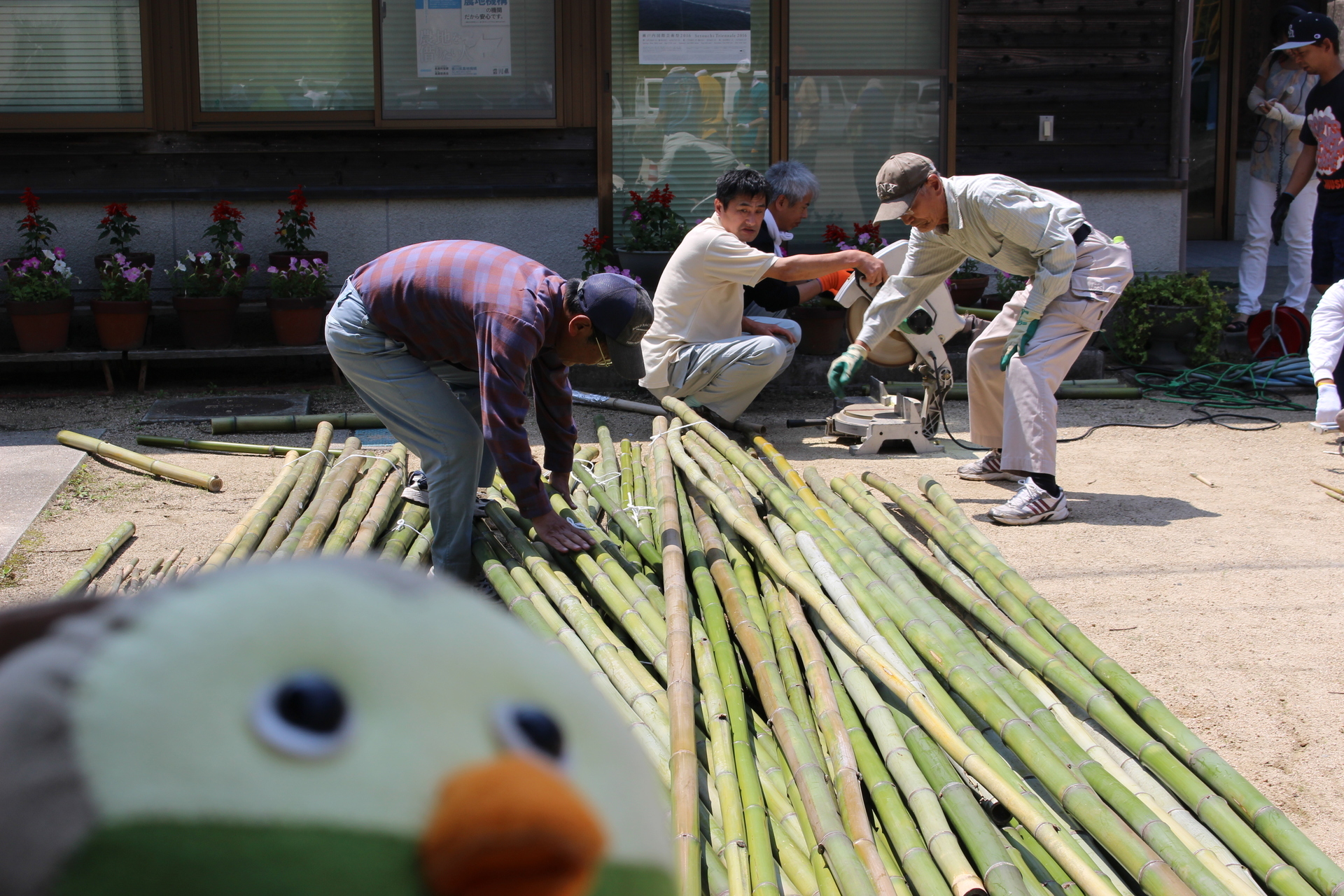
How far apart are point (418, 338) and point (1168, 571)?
2411mm

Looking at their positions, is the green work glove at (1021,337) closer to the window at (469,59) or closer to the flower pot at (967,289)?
the flower pot at (967,289)

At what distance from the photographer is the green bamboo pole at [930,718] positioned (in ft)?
5.96

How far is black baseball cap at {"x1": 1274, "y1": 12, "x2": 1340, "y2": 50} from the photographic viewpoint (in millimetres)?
5547

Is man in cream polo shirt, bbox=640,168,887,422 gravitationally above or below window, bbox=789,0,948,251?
below

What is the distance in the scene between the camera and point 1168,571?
3.65 metres

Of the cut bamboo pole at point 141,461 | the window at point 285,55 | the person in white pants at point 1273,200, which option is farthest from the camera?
the person in white pants at point 1273,200

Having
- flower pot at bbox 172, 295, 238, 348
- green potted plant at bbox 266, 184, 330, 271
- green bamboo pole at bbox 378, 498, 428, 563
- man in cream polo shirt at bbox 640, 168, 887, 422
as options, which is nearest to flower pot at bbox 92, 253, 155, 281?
flower pot at bbox 172, 295, 238, 348

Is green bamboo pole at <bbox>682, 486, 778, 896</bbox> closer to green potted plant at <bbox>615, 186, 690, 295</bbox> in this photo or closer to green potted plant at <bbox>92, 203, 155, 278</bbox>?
green potted plant at <bbox>615, 186, 690, 295</bbox>

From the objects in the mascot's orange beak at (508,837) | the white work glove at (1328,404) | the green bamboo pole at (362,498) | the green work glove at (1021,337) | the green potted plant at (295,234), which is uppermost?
the green potted plant at (295,234)

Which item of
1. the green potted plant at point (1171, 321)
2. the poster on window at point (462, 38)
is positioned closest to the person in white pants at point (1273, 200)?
the green potted plant at point (1171, 321)

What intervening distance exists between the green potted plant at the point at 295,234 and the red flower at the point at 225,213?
23 cm

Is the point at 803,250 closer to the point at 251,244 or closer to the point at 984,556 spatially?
the point at 251,244

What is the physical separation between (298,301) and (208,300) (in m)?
0.48

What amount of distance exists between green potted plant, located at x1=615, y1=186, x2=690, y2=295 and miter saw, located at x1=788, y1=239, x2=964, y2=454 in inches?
66.3
